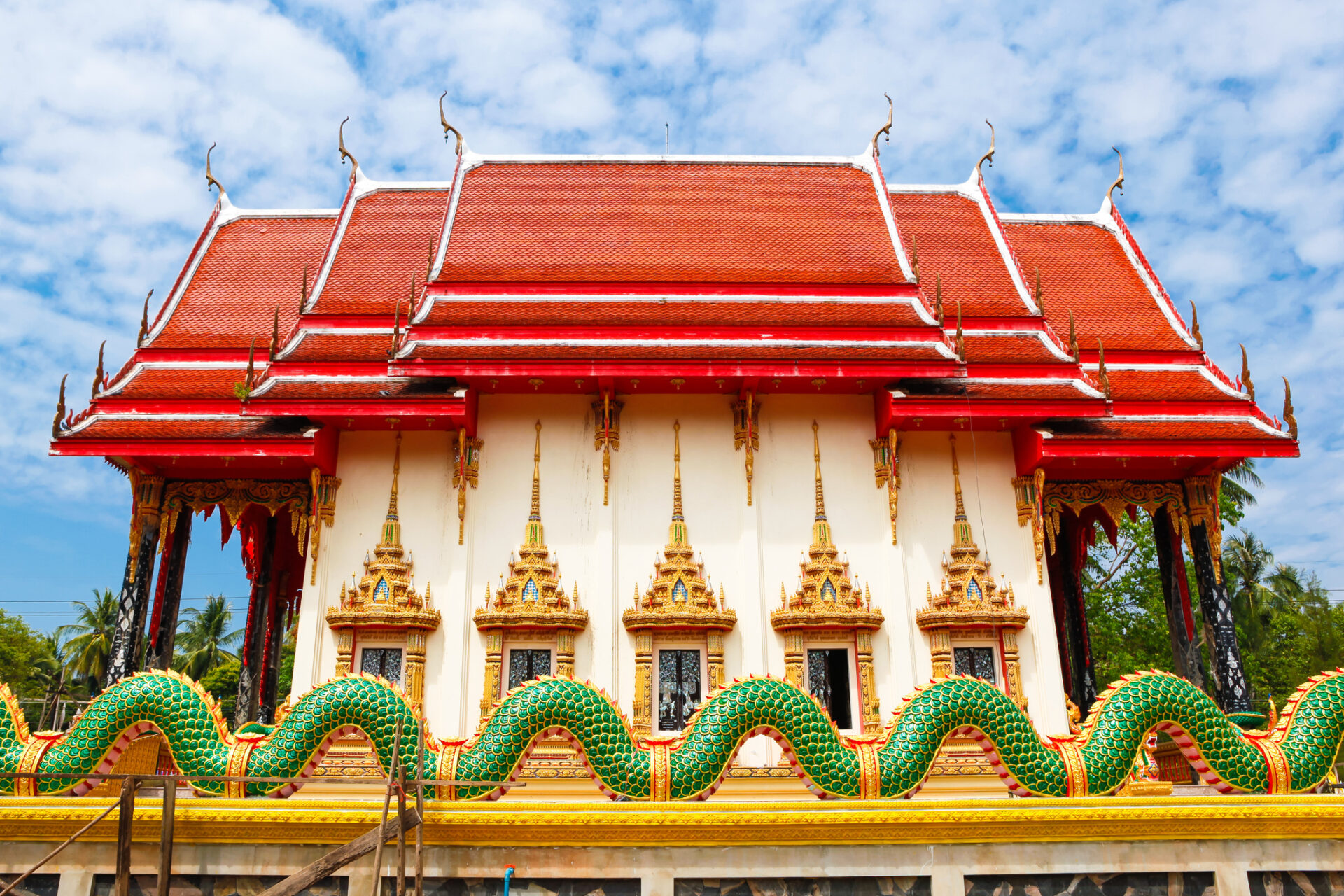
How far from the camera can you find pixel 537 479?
42.6 ft

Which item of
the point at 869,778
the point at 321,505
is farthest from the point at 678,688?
the point at 321,505

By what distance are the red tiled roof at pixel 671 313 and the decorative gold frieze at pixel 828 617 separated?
3.17 meters

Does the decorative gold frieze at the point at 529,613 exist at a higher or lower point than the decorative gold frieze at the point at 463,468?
lower

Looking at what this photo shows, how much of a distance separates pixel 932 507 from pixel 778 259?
4240 millimetres

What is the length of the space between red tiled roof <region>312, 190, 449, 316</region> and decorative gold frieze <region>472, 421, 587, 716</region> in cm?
426

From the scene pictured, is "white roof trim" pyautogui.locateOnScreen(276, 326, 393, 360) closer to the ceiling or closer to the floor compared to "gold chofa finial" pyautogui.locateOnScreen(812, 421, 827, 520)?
closer to the ceiling

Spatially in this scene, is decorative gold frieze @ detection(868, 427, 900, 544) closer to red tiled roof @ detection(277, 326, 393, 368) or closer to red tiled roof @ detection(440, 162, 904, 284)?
red tiled roof @ detection(440, 162, 904, 284)

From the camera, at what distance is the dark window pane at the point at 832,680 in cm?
1227

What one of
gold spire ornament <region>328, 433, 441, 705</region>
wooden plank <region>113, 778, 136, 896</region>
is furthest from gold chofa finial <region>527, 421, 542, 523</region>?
wooden plank <region>113, 778, 136, 896</region>

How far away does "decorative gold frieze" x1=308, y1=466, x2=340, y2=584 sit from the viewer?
1258 cm

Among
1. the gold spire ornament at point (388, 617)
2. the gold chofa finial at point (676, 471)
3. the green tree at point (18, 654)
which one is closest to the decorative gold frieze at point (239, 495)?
the gold spire ornament at point (388, 617)

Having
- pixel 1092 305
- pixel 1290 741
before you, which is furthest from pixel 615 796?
pixel 1092 305

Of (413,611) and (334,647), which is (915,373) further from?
(334,647)

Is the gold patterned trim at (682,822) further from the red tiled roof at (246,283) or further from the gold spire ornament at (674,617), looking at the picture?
the red tiled roof at (246,283)
